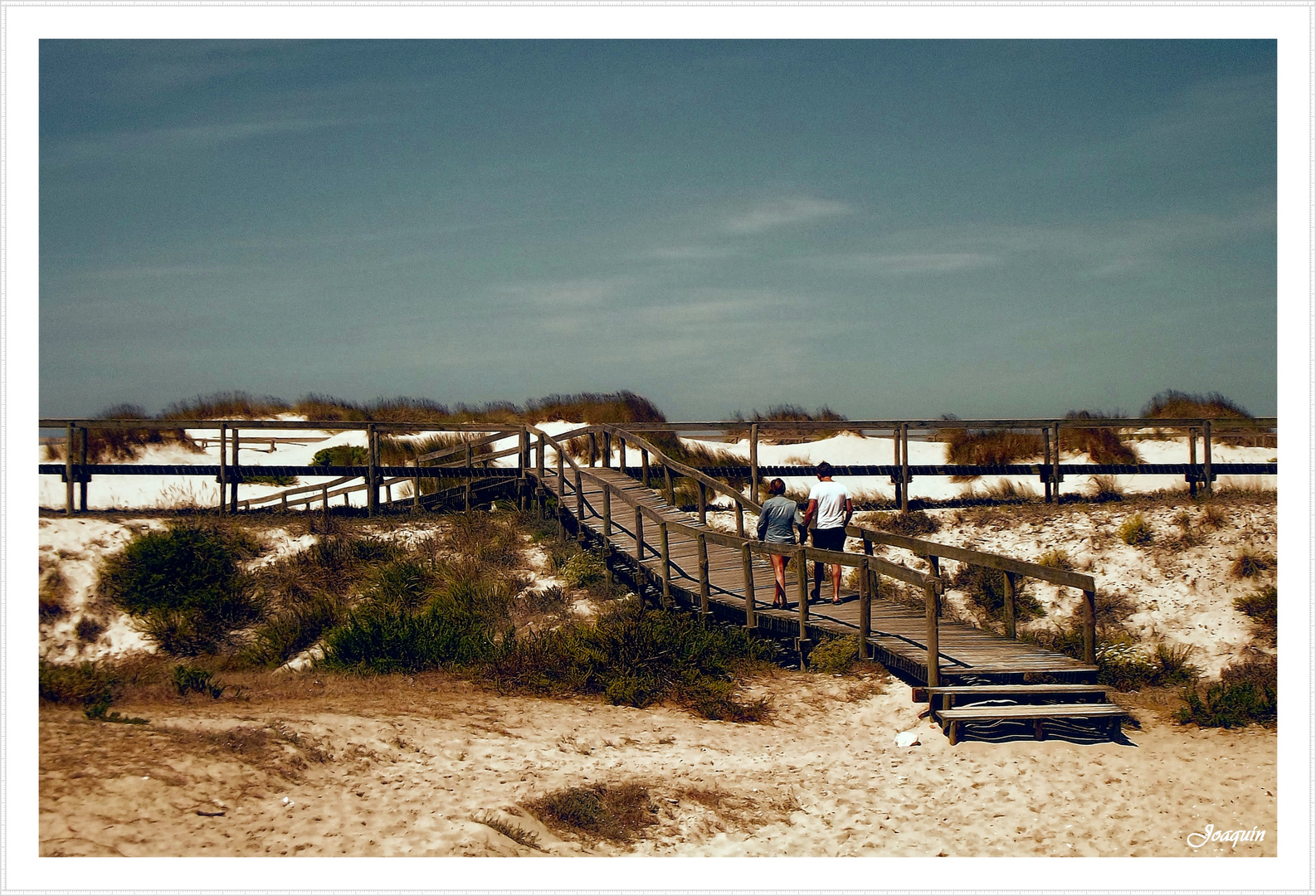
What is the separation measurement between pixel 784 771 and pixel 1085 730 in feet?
9.21

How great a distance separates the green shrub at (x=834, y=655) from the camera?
10836mm

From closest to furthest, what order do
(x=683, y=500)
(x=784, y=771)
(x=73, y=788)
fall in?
1. (x=73, y=788)
2. (x=784, y=771)
3. (x=683, y=500)

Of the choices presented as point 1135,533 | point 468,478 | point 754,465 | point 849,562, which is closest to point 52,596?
point 468,478

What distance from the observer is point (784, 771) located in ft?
26.7

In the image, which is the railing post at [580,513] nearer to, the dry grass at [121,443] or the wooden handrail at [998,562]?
the wooden handrail at [998,562]

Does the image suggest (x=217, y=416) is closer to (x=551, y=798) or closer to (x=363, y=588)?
(x=363, y=588)

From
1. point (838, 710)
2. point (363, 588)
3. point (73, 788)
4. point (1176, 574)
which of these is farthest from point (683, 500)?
point (73, 788)

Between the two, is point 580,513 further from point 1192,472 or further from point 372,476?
point 1192,472

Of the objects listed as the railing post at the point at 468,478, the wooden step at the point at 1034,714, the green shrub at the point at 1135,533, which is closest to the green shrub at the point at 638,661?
the wooden step at the point at 1034,714

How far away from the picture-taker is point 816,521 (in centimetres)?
1159

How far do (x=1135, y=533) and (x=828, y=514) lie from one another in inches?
291

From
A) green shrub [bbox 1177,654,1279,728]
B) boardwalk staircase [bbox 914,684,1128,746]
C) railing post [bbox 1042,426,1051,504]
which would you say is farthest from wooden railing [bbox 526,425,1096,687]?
railing post [bbox 1042,426,1051,504]

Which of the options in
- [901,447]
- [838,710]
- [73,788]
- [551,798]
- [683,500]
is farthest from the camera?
[683,500]

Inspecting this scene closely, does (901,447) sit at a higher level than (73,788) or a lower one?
higher
